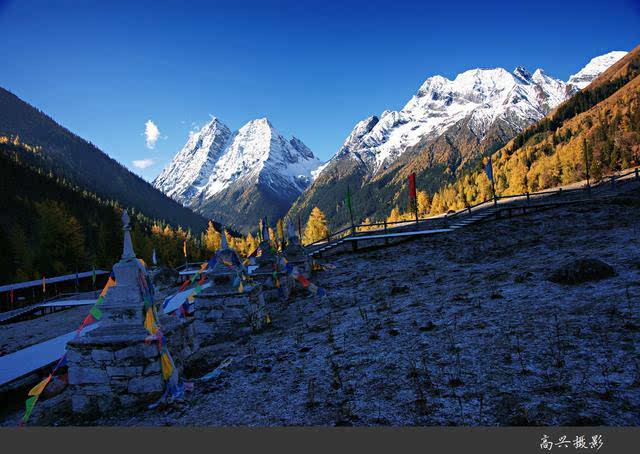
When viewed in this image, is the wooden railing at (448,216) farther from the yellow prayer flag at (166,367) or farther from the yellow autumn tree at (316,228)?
the yellow autumn tree at (316,228)

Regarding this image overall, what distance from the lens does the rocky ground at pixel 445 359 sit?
4984 millimetres

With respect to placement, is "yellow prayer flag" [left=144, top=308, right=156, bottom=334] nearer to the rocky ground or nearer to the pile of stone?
the pile of stone

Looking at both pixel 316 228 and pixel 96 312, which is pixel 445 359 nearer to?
pixel 96 312

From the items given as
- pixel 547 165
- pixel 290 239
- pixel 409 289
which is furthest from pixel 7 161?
pixel 547 165

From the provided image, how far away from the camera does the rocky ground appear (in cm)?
498

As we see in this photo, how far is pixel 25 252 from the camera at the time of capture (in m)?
59.9

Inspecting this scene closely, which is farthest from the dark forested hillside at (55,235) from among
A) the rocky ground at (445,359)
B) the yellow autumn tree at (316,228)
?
the rocky ground at (445,359)

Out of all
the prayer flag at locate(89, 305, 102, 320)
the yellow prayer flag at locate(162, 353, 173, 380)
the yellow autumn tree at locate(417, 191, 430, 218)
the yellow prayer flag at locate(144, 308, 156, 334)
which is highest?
the yellow autumn tree at locate(417, 191, 430, 218)

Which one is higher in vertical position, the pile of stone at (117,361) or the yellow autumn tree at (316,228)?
the yellow autumn tree at (316,228)

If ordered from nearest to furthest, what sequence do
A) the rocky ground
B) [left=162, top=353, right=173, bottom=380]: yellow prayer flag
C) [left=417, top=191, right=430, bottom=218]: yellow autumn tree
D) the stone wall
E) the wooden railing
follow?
the rocky ground < the stone wall < [left=162, top=353, right=173, bottom=380]: yellow prayer flag < the wooden railing < [left=417, top=191, right=430, bottom=218]: yellow autumn tree

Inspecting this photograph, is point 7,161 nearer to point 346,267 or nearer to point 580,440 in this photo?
point 346,267

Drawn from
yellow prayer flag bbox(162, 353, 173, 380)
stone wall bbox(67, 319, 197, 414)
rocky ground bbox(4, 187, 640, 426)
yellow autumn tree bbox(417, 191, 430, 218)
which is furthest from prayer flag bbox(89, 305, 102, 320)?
yellow autumn tree bbox(417, 191, 430, 218)

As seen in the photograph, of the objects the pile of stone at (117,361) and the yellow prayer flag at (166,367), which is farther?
the yellow prayer flag at (166,367)

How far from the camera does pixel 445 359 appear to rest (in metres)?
6.73
